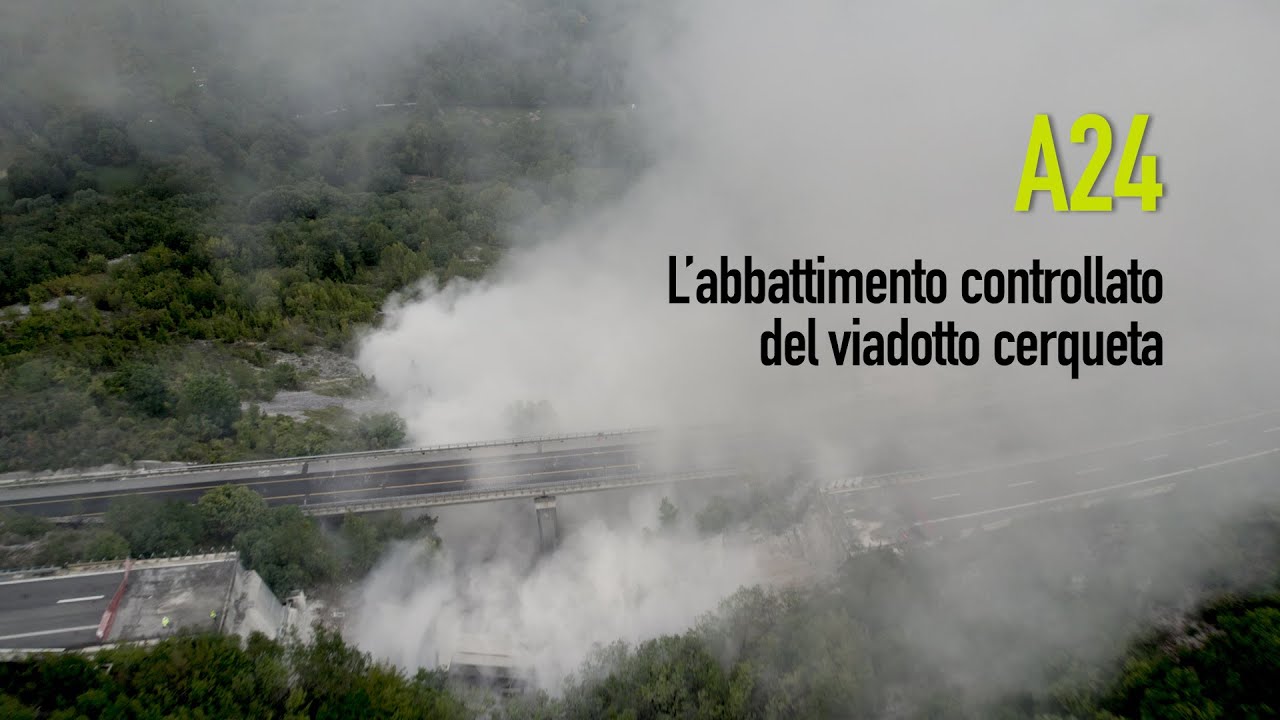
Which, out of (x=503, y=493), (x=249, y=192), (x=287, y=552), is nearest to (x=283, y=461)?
(x=287, y=552)

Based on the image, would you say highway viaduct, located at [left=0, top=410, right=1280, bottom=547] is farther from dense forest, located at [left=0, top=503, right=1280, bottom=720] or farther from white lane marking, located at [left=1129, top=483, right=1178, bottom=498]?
dense forest, located at [left=0, top=503, right=1280, bottom=720]

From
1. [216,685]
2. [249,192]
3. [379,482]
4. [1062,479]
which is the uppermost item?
[249,192]

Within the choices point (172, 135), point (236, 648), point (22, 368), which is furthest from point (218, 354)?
point (172, 135)

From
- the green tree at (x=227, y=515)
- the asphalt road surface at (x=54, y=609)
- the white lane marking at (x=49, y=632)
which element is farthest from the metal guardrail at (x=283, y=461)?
the white lane marking at (x=49, y=632)

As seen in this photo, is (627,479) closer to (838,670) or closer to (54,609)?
(838,670)

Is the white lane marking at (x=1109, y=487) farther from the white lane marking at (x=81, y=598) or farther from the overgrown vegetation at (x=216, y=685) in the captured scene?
the white lane marking at (x=81, y=598)

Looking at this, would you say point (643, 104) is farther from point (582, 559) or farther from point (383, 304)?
point (582, 559)
